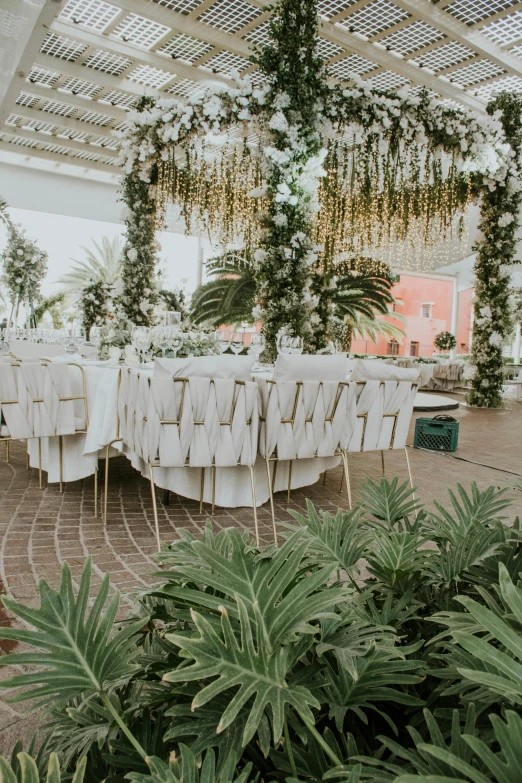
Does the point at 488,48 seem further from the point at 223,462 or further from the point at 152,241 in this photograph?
the point at 223,462

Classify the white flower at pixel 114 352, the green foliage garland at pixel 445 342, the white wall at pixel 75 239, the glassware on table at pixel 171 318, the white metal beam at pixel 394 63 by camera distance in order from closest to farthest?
the white flower at pixel 114 352, the glassware on table at pixel 171 318, the white metal beam at pixel 394 63, the green foliage garland at pixel 445 342, the white wall at pixel 75 239

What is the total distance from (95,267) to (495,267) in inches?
612

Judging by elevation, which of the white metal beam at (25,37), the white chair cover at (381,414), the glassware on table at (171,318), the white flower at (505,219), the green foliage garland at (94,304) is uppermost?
the white metal beam at (25,37)

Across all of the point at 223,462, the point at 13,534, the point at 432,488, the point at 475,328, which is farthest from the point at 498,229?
the point at 13,534

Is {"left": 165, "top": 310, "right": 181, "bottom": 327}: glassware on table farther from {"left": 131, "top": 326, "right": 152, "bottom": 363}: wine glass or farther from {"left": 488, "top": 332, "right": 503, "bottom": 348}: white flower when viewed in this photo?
{"left": 488, "top": 332, "right": 503, "bottom": 348}: white flower

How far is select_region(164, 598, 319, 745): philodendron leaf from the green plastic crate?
227 inches

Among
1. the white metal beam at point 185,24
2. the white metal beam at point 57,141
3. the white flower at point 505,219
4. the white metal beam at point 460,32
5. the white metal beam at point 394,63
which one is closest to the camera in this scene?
the white metal beam at point 460,32

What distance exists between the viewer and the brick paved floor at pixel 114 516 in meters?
2.59

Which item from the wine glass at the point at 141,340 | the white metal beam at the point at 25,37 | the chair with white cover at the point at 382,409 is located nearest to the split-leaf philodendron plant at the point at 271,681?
the chair with white cover at the point at 382,409

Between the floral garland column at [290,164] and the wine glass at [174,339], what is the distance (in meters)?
2.44

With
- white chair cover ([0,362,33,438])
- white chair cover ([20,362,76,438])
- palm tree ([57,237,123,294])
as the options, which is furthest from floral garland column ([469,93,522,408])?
palm tree ([57,237,123,294])

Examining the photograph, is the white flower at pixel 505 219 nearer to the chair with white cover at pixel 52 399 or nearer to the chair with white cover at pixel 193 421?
the chair with white cover at pixel 193 421

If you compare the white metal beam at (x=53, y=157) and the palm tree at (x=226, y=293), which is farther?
the white metal beam at (x=53, y=157)

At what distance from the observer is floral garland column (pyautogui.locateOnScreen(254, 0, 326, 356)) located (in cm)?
661
